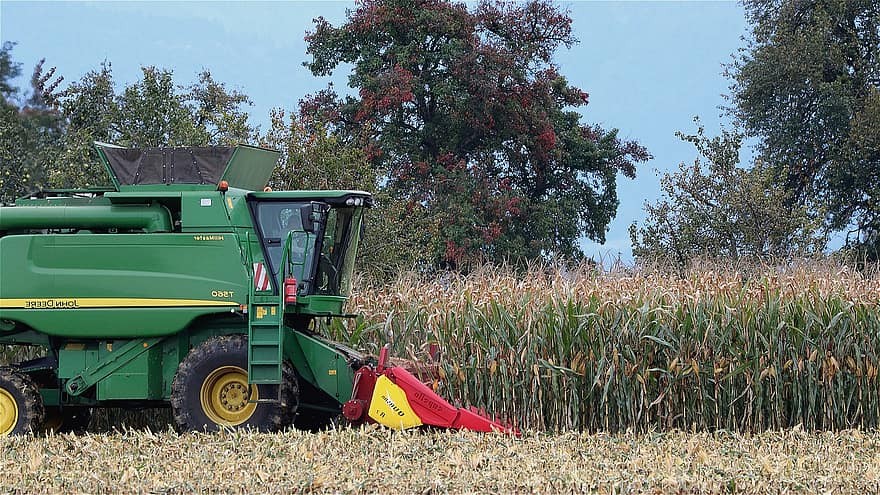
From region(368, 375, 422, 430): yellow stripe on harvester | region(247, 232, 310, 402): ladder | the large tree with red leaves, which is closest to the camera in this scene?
region(368, 375, 422, 430): yellow stripe on harvester

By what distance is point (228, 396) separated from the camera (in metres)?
10.1

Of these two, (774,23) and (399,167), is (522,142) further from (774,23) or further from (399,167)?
(774,23)

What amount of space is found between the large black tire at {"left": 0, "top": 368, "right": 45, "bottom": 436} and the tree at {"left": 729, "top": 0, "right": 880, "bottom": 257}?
20818 millimetres

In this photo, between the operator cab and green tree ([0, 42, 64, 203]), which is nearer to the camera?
the operator cab

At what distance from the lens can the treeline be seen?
22953 mm

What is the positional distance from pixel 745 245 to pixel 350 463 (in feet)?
53.9

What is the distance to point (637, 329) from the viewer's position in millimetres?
10695

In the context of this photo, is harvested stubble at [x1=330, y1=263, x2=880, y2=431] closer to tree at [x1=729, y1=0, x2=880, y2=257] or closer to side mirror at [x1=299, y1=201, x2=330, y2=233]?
side mirror at [x1=299, y1=201, x2=330, y2=233]

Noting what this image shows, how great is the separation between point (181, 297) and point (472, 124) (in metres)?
16.8

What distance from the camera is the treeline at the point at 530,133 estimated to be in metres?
23.0

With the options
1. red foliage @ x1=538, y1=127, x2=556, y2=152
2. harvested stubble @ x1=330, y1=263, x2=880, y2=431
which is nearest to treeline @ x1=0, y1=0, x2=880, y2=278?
red foliage @ x1=538, y1=127, x2=556, y2=152

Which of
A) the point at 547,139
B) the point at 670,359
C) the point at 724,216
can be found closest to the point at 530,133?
the point at 547,139

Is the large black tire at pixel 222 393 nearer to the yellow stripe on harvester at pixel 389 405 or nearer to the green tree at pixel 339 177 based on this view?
the yellow stripe on harvester at pixel 389 405

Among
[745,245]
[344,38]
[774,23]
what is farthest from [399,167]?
[774,23]
